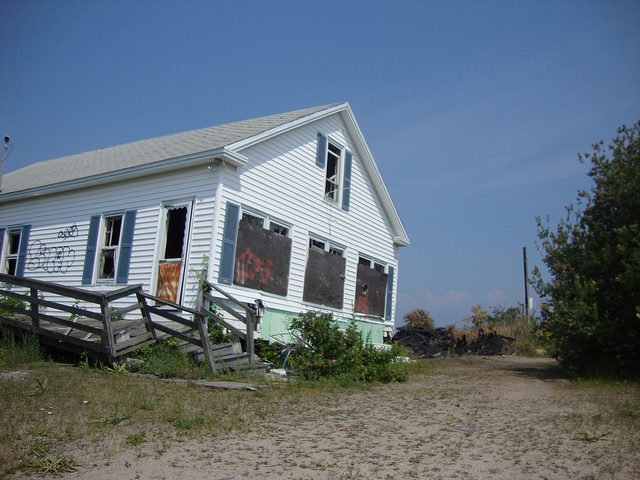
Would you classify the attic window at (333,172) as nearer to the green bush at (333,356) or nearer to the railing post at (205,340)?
the green bush at (333,356)

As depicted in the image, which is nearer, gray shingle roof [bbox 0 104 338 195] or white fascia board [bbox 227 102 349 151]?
white fascia board [bbox 227 102 349 151]

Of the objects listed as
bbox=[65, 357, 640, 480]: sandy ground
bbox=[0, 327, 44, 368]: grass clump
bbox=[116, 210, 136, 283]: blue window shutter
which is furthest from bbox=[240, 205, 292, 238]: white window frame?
bbox=[65, 357, 640, 480]: sandy ground

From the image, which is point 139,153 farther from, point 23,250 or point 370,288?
point 370,288

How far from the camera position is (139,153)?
49.2ft

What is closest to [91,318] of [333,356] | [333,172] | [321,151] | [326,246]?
[333,356]

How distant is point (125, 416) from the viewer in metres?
5.66

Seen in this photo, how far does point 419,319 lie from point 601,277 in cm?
1237

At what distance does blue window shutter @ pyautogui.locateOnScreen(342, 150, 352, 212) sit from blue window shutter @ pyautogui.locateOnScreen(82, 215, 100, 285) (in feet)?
22.0

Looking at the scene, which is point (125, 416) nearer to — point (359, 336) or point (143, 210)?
point (359, 336)

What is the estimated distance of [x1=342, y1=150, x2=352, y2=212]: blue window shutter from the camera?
1544 centimetres

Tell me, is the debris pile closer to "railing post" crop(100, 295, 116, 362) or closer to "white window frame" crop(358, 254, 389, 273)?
"white window frame" crop(358, 254, 389, 273)

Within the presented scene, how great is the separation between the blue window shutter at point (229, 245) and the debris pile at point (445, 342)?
9.43m

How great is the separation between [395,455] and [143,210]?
9.20 metres

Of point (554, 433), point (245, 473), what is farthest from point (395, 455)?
point (554, 433)
